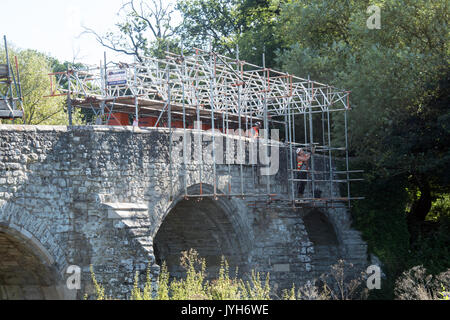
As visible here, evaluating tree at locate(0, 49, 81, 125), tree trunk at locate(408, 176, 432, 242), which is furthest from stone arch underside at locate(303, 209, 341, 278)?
tree at locate(0, 49, 81, 125)

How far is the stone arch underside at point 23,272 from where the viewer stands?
34.6ft

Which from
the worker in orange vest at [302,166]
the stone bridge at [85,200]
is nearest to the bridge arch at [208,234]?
the stone bridge at [85,200]

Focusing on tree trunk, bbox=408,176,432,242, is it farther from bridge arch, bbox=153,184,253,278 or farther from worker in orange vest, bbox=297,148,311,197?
bridge arch, bbox=153,184,253,278

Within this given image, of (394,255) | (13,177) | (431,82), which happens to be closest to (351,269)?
(394,255)

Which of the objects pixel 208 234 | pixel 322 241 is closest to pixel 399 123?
pixel 322 241

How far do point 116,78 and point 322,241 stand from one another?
814 centimetres

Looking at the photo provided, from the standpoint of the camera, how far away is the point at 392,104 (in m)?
18.5

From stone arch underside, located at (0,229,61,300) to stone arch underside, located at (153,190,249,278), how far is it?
4.27 m

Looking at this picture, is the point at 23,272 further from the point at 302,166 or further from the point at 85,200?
the point at 302,166

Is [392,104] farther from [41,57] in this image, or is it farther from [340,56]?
[41,57]

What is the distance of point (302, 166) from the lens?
17531 mm

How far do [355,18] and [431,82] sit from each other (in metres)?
4.40

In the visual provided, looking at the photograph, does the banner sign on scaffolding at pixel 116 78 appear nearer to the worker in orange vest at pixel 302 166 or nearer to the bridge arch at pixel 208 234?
the bridge arch at pixel 208 234

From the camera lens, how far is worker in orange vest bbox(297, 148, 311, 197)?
16891 millimetres
